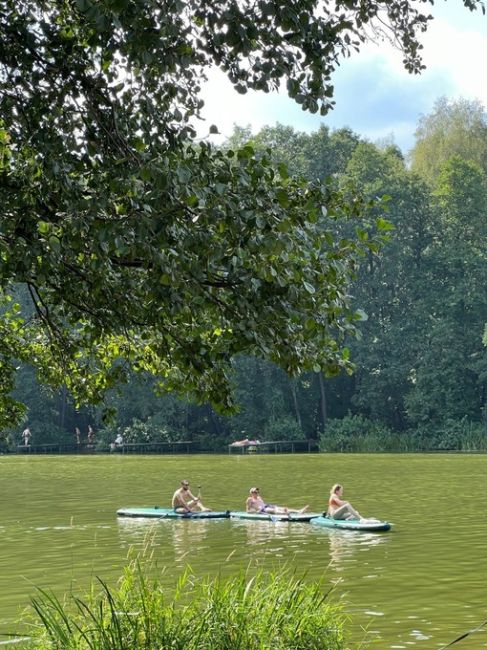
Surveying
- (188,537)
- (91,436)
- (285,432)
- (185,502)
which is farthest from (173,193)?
(91,436)

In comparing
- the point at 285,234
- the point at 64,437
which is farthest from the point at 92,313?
the point at 64,437

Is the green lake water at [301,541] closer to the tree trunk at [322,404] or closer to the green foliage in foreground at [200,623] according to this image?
the green foliage in foreground at [200,623]

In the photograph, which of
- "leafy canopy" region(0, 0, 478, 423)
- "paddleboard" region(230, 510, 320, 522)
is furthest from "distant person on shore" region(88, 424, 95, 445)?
"leafy canopy" region(0, 0, 478, 423)

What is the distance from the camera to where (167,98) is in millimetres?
8203

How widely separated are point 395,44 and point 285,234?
234 centimetres

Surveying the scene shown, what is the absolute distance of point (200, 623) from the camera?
7191 mm

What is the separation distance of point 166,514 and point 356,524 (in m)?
4.54

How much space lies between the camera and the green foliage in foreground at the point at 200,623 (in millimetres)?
6836

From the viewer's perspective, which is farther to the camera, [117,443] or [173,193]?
[117,443]

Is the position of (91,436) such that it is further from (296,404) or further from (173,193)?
(173,193)

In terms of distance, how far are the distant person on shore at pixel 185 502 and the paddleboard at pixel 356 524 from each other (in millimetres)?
3355

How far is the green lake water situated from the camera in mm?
12844

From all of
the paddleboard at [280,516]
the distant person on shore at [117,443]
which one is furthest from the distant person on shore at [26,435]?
the paddleboard at [280,516]

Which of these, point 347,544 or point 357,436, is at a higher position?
point 357,436
